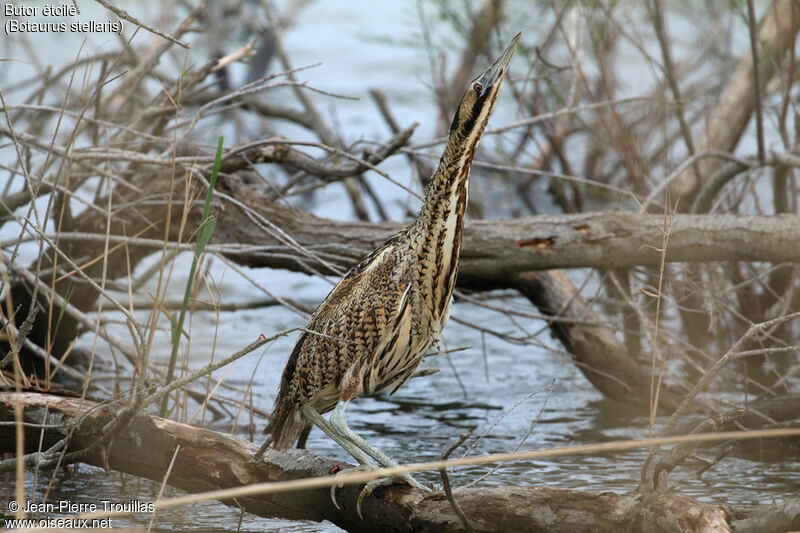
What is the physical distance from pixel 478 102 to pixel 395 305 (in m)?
0.78

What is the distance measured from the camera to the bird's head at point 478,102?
3107 millimetres

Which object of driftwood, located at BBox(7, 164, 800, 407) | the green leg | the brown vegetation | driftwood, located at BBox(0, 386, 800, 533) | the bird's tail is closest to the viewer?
driftwood, located at BBox(0, 386, 800, 533)

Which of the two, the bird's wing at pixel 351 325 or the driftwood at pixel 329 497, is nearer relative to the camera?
the driftwood at pixel 329 497

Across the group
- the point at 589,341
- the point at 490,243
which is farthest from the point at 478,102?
the point at 589,341

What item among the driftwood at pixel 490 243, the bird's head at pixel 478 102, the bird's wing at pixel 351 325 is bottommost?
the bird's wing at pixel 351 325

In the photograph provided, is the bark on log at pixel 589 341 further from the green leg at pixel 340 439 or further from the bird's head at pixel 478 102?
the bird's head at pixel 478 102

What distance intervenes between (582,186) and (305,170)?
162 inches

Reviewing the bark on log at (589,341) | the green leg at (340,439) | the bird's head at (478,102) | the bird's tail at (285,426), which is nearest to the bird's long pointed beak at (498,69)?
the bird's head at (478,102)

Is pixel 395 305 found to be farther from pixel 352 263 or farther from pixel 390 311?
pixel 352 263

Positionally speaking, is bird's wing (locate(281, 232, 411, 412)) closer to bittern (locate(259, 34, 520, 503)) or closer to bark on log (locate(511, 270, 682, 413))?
bittern (locate(259, 34, 520, 503))

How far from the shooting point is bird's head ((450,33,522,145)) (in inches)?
122

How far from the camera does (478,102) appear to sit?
3.17 m

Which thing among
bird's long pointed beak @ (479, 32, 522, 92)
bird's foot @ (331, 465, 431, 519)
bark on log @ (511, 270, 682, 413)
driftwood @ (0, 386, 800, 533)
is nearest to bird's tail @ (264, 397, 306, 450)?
driftwood @ (0, 386, 800, 533)

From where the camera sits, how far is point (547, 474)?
14.8 ft
